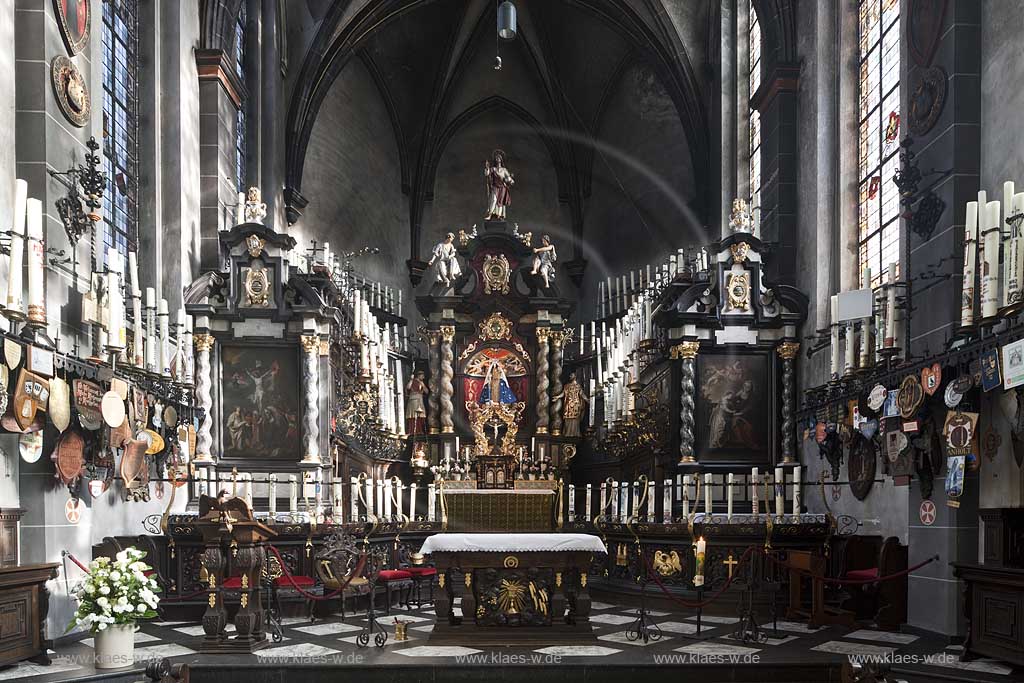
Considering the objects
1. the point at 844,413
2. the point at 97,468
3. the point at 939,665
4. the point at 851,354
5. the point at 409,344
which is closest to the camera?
the point at 939,665

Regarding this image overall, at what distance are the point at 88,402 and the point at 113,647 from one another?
2.69 meters

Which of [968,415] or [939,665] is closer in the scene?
[939,665]

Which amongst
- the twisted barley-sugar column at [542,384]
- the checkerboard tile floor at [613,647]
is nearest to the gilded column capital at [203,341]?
the checkerboard tile floor at [613,647]

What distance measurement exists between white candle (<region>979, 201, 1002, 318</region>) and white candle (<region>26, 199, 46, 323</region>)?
776 centimetres

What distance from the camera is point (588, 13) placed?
75.8 ft

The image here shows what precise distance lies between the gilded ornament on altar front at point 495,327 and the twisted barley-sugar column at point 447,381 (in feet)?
2.20

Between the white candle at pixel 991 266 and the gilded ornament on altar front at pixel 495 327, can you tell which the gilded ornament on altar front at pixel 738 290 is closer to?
the gilded ornament on altar front at pixel 495 327

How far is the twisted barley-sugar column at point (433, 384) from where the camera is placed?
68.6ft

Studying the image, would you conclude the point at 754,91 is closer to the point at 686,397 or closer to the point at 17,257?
the point at 686,397

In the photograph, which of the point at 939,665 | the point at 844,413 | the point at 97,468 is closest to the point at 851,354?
the point at 844,413

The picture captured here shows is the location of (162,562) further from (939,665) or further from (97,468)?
(939,665)

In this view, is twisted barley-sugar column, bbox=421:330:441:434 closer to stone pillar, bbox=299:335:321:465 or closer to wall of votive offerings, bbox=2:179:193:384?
stone pillar, bbox=299:335:321:465

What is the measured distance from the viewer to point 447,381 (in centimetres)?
2091

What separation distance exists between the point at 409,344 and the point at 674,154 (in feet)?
23.5
